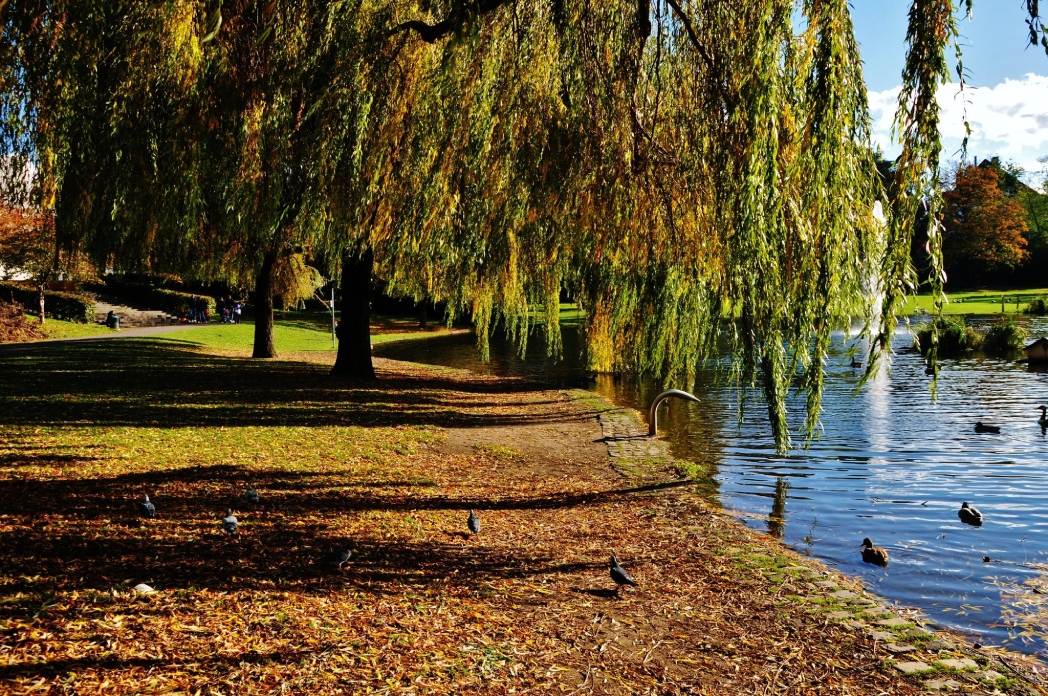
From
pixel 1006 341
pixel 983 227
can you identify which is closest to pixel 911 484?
pixel 1006 341

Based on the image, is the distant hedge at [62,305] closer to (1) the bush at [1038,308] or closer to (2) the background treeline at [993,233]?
(1) the bush at [1038,308]

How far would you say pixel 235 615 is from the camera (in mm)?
4020

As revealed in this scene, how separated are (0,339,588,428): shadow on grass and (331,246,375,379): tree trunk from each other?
57 centimetres

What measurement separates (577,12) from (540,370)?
17.4 m

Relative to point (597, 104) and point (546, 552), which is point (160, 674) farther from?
point (597, 104)

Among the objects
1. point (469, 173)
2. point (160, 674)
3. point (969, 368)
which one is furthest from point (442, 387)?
point (969, 368)

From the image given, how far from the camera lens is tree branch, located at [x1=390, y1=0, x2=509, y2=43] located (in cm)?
525

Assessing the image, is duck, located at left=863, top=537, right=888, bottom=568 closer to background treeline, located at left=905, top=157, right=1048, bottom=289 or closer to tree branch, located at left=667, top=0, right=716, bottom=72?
tree branch, located at left=667, top=0, right=716, bottom=72

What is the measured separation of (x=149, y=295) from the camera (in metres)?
39.2

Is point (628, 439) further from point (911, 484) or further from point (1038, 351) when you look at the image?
point (1038, 351)

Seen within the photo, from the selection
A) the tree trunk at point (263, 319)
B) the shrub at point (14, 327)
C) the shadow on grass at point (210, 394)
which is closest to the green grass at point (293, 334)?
the tree trunk at point (263, 319)

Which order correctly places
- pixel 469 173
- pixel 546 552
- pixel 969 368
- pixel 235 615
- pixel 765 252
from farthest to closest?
pixel 969 368
pixel 469 173
pixel 546 552
pixel 765 252
pixel 235 615

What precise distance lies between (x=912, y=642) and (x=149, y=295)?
41.4m

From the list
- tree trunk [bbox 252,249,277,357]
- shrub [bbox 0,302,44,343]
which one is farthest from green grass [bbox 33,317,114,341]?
tree trunk [bbox 252,249,277,357]
